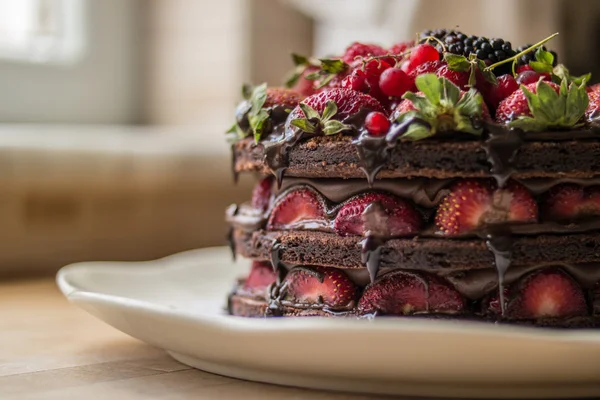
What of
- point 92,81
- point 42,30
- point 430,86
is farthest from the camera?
point 92,81

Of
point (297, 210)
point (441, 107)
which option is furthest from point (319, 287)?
point (441, 107)

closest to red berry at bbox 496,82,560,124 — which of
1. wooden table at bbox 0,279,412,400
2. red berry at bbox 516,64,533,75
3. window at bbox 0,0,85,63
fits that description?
red berry at bbox 516,64,533,75

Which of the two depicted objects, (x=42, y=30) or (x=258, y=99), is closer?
(x=258, y=99)

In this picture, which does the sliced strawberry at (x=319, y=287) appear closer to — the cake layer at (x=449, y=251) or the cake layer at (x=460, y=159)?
the cake layer at (x=449, y=251)

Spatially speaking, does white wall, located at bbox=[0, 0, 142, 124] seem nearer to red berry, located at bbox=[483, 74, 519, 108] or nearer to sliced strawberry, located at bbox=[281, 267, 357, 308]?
sliced strawberry, located at bbox=[281, 267, 357, 308]

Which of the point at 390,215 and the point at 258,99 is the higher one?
A: the point at 258,99

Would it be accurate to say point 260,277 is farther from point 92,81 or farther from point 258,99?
point 92,81

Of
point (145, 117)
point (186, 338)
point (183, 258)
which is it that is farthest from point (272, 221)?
point (145, 117)
